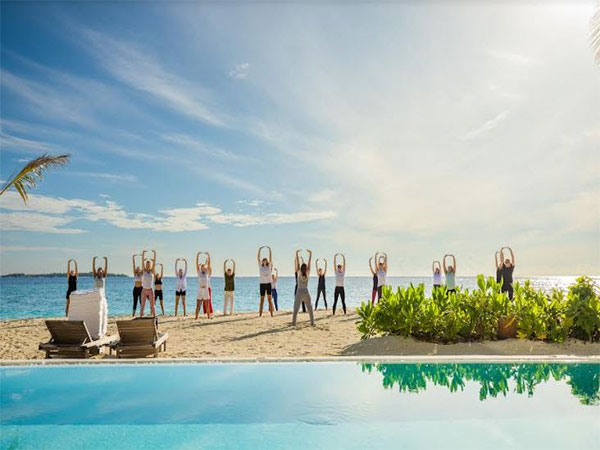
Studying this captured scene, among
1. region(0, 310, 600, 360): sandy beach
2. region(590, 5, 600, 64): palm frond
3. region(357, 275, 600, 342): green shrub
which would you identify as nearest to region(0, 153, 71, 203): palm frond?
region(0, 310, 600, 360): sandy beach

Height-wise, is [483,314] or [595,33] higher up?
[595,33]

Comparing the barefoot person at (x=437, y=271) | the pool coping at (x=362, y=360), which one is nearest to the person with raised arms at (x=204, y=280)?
the pool coping at (x=362, y=360)

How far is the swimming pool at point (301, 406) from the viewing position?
5.20 metres

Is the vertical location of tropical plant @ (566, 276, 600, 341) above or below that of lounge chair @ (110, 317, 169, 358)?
above

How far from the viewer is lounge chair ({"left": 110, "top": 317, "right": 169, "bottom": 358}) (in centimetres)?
876

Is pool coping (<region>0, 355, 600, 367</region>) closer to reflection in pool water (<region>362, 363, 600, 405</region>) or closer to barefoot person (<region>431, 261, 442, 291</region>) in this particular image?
reflection in pool water (<region>362, 363, 600, 405</region>)

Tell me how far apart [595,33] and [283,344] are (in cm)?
947

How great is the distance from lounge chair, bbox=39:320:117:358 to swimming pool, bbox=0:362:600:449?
2.93ft

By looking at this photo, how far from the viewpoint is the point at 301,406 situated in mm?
6109

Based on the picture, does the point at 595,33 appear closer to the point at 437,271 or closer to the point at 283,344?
the point at 437,271

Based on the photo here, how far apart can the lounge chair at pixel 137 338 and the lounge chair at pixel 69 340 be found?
464 mm

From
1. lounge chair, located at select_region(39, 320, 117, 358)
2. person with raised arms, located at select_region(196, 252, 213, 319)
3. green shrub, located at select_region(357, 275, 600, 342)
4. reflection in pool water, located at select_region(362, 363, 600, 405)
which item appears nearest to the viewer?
reflection in pool water, located at select_region(362, 363, 600, 405)

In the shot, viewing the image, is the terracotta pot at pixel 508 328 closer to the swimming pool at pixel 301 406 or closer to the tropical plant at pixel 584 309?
the tropical plant at pixel 584 309

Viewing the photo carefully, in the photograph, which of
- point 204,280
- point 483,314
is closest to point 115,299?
point 204,280
